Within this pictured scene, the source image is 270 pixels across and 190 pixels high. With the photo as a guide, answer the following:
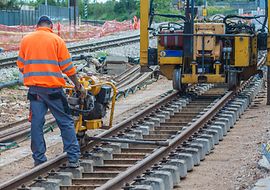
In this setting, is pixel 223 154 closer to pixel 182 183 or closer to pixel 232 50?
pixel 182 183

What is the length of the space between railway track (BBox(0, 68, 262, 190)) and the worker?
32 cm

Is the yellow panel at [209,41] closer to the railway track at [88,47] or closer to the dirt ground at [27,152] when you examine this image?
the dirt ground at [27,152]

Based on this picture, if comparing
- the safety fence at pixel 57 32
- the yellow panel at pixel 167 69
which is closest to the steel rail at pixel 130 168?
the yellow panel at pixel 167 69

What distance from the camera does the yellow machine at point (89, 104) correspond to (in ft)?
36.4

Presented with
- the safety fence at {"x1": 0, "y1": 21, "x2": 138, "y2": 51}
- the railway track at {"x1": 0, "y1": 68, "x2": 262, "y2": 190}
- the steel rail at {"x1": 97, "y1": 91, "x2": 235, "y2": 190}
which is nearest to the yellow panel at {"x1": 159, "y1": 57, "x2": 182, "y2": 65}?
the railway track at {"x1": 0, "y1": 68, "x2": 262, "y2": 190}

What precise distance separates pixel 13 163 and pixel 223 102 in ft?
22.1

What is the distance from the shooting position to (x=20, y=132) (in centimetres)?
1455

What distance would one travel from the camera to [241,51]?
62.3 ft

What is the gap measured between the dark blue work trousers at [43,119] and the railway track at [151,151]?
0.24 metres

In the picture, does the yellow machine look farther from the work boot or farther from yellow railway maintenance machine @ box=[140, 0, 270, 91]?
yellow railway maintenance machine @ box=[140, 0, 270, 91]

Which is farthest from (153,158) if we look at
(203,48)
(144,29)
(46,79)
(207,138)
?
(144,29)

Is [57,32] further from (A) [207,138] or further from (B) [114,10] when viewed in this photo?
(B) [114,10]

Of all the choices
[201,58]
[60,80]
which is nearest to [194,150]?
[60,80]

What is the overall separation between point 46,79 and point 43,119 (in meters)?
0.58
